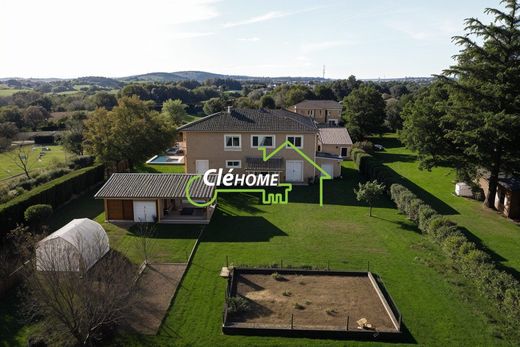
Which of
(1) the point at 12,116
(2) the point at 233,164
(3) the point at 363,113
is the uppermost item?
(3) the point at 363,113

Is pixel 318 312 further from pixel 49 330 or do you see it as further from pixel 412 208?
pixel 412 208

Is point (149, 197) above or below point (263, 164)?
below

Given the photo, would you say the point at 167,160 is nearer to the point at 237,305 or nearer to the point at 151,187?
the point at 151,187

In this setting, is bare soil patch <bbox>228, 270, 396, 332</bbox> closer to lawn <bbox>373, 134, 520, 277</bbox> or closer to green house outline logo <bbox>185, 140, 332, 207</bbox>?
lawn <bbox>373, 134, 520, 277</bbox>

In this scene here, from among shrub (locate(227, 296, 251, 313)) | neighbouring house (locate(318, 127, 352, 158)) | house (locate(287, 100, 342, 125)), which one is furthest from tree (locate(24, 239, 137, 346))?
house (locate(287, 100, 342, 125))

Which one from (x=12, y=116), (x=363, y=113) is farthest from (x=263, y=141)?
(x=12, y=116)
